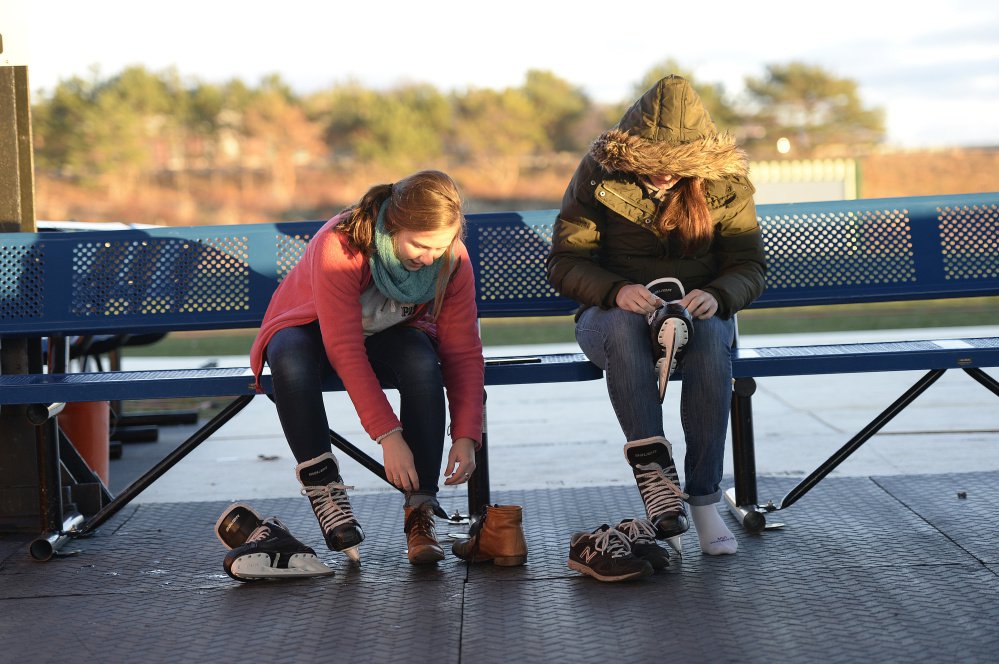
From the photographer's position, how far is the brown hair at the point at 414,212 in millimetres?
3010

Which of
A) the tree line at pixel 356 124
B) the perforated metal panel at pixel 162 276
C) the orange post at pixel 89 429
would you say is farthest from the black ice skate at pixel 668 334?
the tree line at pixel 356 124

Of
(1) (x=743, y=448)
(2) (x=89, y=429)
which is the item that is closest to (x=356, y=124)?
(2) (x=89, y=429)

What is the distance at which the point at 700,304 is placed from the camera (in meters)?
3.21

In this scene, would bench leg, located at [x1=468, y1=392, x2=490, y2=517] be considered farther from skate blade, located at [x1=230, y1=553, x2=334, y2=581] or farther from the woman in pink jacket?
skate blade, located at [x1=230, y1=553, x2=334, y2=581]

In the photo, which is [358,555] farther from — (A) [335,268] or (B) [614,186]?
(B) [614,186]

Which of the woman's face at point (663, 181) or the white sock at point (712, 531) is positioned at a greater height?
the woman's face at point (663, 181)

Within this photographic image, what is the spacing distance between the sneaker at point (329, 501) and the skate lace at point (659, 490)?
2.39 ft

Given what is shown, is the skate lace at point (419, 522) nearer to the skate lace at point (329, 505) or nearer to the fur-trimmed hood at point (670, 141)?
the skate lace at point (329, 505)

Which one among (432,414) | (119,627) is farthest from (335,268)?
(119,627)

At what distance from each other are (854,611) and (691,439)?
0.64 metres

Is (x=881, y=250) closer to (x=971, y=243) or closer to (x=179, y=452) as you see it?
(x=971, y=243)

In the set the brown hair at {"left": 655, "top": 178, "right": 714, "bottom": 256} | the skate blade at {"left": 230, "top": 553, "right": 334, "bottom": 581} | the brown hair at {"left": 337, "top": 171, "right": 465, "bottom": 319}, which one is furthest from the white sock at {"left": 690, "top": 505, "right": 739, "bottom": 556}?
the skate blade at {"left": 230, "top": 553, "right": 334, "bottom": 581}

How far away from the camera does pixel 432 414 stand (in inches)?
124

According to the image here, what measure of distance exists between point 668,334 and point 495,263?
1.08 meters
